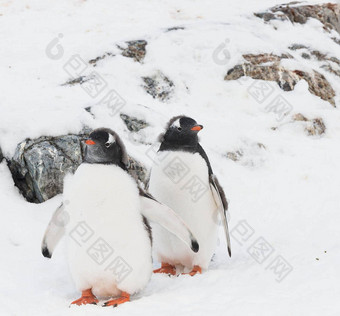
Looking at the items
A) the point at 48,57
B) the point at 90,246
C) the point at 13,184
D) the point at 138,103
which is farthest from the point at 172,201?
the point at 48,57

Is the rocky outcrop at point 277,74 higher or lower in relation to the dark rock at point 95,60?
lower

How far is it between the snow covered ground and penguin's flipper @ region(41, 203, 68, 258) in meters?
0.35

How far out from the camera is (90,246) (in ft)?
12.3

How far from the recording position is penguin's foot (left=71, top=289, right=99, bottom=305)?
371 centimetres

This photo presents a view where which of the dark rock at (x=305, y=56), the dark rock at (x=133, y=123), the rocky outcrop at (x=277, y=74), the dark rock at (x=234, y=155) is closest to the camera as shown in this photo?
the dark rock at (x=133, y=123)

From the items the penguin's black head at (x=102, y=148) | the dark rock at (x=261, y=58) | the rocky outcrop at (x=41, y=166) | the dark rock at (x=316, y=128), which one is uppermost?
the penguin's black head at (x=102, y=148)

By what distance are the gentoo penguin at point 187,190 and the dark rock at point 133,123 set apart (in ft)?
7.04

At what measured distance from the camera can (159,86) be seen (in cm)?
845

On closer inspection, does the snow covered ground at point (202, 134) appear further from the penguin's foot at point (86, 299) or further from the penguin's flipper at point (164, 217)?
the penguin's flipper at point (164, 217)

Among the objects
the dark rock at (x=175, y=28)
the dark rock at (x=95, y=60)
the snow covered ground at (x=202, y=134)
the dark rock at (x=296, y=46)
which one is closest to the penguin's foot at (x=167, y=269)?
the snow covered ground at (x=202, y=134)

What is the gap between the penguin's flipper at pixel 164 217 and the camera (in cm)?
389

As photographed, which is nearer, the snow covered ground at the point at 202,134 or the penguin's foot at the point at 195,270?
→ the snow covered ground at the point at 202,134

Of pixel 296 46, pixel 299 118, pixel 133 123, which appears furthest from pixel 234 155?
pixel 296 46

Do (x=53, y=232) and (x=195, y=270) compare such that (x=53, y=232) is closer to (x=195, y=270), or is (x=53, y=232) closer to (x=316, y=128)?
(x=195, y=270)
